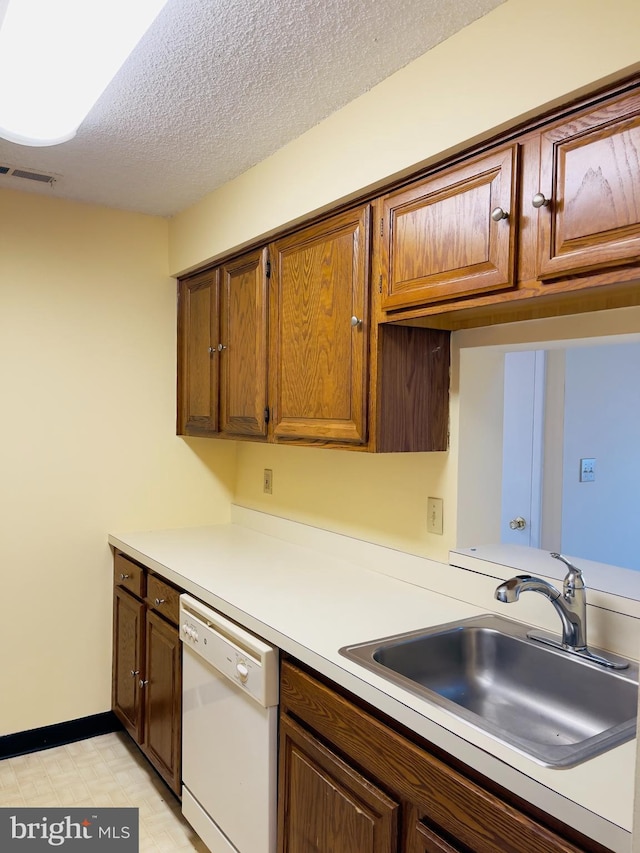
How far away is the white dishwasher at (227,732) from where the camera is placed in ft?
5.50

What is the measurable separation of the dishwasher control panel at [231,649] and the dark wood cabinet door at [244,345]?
706 millimetres

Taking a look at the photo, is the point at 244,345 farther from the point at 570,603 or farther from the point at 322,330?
the point at 570,603

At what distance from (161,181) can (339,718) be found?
210 cm

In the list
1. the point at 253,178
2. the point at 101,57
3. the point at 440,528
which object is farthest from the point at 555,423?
the point at 101,57

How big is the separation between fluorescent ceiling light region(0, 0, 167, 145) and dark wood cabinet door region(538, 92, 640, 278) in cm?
89

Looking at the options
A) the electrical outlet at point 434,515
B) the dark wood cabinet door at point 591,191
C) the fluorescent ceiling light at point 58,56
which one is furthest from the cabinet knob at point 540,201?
the electrical outlet at point 434,515

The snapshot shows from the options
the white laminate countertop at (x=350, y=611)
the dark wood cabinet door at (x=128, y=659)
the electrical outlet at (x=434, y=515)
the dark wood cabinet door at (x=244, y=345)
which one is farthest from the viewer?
the dark wood cabinet door at (x=128, y=659)

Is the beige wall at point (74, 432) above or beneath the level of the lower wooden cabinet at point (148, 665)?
above

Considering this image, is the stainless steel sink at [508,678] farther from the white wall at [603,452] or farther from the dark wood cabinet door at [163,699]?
the white wall at [603,452]

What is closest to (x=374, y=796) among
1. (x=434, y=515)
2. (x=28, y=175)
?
(x=434, y=515)

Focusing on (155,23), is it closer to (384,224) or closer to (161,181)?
(384,224)

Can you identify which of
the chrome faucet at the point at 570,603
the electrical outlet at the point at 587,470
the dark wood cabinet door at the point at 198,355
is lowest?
the chrome faucet at the point at 570,603

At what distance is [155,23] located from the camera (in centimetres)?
154
